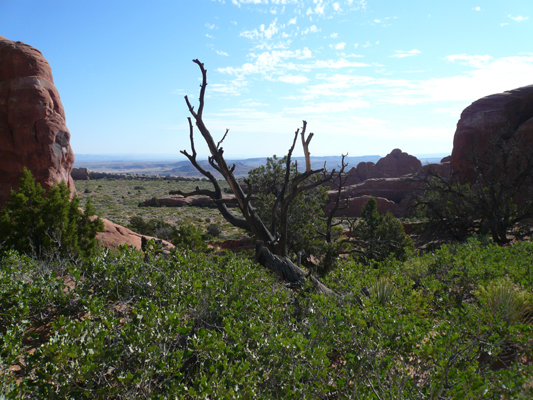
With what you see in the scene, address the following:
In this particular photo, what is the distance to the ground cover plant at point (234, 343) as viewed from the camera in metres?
2.20

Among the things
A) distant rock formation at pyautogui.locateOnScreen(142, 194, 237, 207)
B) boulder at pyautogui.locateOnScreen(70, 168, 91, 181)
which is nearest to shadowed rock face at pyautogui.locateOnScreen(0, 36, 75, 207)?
distant rock formation at pyautogui.locateOnScreen(142, 194, 237, 207)

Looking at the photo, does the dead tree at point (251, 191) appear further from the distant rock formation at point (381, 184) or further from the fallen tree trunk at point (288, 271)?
the distant rock formation at point (381, 184)

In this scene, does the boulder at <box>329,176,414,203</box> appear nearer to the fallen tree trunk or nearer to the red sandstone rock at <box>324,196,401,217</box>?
the red sandstone rock at <box>324,196,401,217</box>

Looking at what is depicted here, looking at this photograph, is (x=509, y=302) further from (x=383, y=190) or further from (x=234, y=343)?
(x=383, y=190)

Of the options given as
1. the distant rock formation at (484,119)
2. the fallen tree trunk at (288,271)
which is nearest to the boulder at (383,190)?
the distant rock formation at (484,119)

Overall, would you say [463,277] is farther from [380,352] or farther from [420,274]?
[380,352]

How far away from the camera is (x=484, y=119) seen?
32.1 m

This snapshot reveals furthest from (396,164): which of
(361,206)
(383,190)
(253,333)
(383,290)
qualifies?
(253,333)

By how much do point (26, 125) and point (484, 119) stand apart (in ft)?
124

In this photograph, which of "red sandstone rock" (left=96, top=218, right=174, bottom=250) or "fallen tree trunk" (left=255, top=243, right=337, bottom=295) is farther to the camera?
"red sandstone rock" (left=96, top=218, right=174, bottom=250)

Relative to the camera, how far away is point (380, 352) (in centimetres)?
284

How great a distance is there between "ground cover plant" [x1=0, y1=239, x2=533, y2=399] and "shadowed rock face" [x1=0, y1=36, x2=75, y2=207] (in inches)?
435

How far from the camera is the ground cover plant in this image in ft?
7.21

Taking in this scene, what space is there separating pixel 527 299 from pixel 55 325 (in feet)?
17.2
